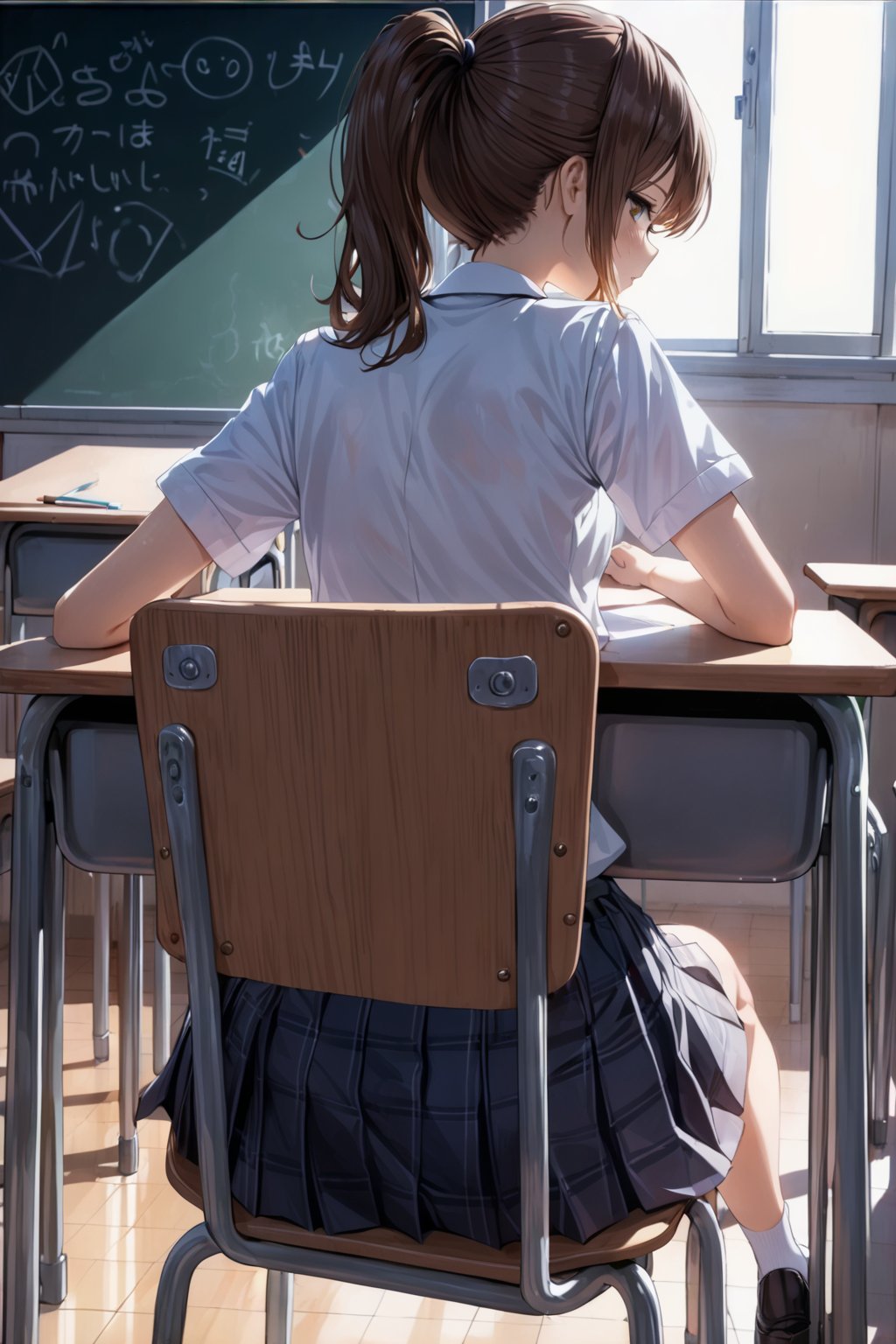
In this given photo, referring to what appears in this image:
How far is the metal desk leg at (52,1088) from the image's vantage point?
1.25 m

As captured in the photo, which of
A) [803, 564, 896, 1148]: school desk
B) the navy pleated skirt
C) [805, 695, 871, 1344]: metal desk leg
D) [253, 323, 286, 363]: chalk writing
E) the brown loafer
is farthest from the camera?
[253, 323, 286, 363]: chalk writing

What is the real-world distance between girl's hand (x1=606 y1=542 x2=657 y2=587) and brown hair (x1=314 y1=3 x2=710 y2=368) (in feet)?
1.12

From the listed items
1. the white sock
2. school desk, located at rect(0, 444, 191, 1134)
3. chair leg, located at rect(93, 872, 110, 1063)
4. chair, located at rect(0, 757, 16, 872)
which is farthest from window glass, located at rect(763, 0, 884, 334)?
the white sock

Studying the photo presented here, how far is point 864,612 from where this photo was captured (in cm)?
194

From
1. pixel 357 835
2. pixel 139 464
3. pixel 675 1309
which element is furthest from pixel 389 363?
pixel 139 464

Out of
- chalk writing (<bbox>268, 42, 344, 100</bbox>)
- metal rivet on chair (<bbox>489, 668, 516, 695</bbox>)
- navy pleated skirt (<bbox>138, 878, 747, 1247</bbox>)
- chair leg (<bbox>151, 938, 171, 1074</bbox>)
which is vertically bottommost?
chair leg (<bbox>151, 938, 171, 1074</bbox>)

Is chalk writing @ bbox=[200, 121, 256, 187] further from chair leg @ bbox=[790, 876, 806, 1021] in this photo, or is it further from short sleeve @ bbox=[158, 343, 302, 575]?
short sleeve @ bbox=[158, 343, 302, 575]

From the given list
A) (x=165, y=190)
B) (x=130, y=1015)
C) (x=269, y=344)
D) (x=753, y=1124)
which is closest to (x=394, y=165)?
(x=753, y=1124)

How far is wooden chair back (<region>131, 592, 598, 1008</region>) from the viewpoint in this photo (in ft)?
2.55

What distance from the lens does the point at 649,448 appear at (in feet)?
3.58

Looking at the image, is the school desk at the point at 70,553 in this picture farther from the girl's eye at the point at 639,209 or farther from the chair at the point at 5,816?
the girl's eye at the point at 639,209

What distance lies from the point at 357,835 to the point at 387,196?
1.96 feet

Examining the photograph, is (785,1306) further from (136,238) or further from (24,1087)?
(136,238)

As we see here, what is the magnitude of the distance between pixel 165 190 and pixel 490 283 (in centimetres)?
217
